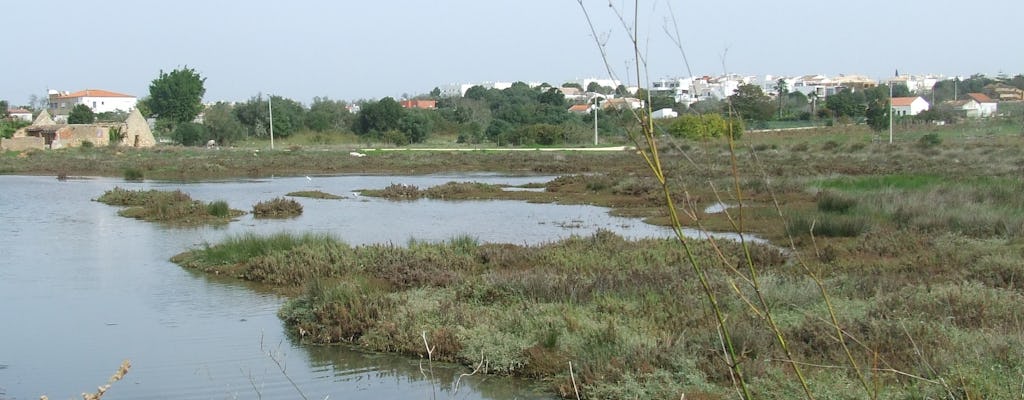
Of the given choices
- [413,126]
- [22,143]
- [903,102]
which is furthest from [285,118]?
[903,102]

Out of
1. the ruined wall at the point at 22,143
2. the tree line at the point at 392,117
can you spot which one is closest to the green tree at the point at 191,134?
the tree line at the point at 392,117

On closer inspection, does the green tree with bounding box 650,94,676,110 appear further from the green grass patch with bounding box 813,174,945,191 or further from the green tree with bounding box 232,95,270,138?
the green tree with bounding box 232,95,270,138

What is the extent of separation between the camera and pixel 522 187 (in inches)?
1511

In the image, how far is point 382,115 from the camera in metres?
90.9

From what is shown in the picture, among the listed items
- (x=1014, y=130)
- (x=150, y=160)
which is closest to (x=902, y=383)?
(x=150, y=160)

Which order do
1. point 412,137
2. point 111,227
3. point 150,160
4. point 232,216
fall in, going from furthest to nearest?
point 412,137, point 150,160, point 232,216, point 111,227

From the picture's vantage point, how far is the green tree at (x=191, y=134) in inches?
3238

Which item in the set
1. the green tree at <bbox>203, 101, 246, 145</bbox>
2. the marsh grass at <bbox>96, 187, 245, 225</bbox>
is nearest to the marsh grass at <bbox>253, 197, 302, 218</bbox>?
the marsh grass at <bbox>96, 187, 245, 225</bbox>

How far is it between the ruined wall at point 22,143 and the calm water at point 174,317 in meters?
49.2

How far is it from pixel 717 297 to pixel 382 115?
8169 cm

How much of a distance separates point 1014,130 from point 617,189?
5155 cm

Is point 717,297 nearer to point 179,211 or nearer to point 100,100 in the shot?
point 179,211

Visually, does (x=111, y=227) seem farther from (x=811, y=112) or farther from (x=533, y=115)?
(x=811, y=112)

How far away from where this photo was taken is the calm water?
9445 mm
